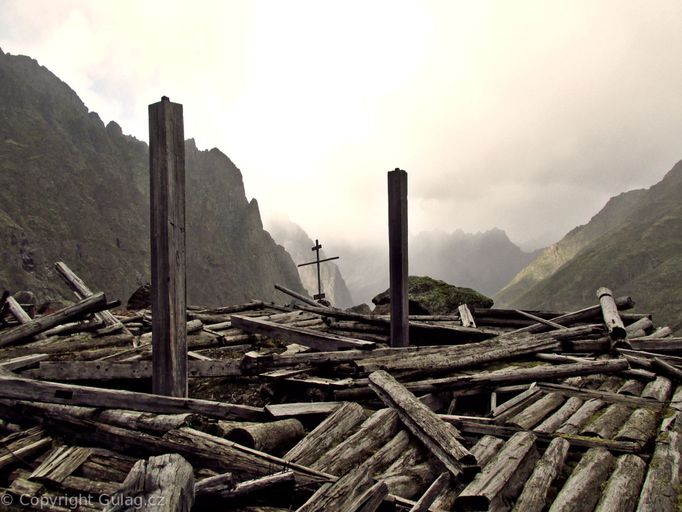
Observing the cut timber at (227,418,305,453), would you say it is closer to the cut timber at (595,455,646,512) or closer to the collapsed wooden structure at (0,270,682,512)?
the collapsed wooden structure at (0,270,682,512)

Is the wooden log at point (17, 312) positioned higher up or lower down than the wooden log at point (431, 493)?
higher up

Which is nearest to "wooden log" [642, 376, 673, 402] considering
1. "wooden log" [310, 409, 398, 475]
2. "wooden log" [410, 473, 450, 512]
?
"wooden log" [310, 409, 398, 475]

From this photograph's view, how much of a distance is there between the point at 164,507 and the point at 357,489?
139cm

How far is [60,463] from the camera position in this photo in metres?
4.55

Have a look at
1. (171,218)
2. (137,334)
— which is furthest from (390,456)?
(137,334)

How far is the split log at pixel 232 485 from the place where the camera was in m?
3.65

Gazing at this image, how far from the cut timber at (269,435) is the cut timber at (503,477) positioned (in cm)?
188

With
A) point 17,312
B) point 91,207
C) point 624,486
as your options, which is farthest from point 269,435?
point 91,207

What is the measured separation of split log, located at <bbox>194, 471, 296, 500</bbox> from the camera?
12.0 ft

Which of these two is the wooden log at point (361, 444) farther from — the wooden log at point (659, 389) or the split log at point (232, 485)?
the wooden log at point (659, 389)

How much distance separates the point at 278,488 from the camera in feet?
12.5

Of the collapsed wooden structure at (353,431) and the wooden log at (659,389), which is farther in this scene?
the wooden log at (659,389)

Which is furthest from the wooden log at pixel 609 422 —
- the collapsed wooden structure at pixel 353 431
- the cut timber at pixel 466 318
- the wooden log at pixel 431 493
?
the cut timber at pixel 466 318

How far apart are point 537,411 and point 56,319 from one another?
9.30m
